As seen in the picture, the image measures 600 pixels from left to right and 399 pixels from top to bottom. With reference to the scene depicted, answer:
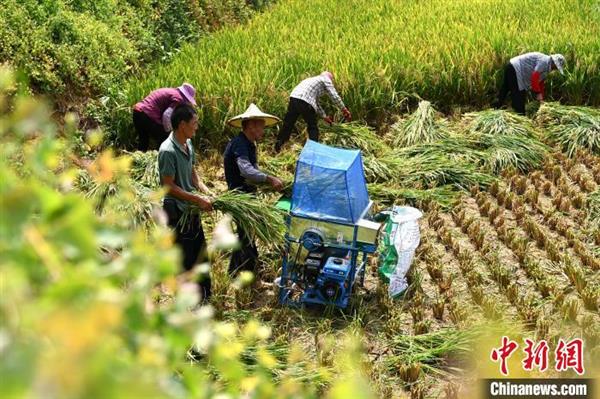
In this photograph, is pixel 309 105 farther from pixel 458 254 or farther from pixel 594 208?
pixel 594 208

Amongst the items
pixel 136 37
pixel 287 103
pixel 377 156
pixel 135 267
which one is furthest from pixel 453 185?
pixel 135 267

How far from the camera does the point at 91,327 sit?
53cm

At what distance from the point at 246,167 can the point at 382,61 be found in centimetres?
418

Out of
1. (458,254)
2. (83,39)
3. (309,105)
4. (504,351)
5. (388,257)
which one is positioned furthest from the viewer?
(83,39)

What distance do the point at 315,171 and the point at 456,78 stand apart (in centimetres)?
412

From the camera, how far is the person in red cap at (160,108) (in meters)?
5.54

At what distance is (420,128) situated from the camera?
6.61 meters

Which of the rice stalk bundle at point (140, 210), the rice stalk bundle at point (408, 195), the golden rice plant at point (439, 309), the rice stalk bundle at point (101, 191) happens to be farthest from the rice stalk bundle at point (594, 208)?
the rice stalk bundle at point (101, 191)

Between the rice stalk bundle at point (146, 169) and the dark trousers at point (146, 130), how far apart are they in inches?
8.2

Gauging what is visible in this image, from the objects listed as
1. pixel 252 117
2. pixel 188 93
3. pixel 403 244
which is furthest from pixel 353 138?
pixel 252 117

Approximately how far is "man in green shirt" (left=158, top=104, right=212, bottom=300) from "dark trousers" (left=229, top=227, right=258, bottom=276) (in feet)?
1.06

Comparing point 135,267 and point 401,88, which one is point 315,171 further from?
point 401,88

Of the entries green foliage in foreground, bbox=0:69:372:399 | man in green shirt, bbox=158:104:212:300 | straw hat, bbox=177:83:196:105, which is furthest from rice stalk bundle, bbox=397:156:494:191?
green foliage in foreground, bbox=0:69:372:399

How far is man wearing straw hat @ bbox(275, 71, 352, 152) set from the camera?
6.28m
